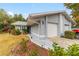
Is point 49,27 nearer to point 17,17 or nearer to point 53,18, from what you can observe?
point 53,18

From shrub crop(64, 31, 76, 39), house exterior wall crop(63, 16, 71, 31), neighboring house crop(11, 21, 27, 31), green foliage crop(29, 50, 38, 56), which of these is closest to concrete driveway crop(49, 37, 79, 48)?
shrub crop(64, 31, 76, 39)

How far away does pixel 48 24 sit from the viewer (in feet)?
14.2

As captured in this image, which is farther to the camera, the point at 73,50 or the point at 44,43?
the point at 44,43

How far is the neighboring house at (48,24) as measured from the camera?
14.1 feet

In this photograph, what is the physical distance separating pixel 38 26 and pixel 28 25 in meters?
0.12

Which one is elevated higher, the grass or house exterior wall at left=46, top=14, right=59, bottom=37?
house exterior wall at left=46, top=14, right=59, bottom=37

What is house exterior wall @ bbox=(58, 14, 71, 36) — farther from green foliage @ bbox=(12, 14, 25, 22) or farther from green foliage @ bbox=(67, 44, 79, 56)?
green foliage @ bbox=(12, 14, 25, 22)

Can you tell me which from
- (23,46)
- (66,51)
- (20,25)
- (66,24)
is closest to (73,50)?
A: (66,51)

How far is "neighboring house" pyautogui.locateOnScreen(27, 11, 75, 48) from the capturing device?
4.30m

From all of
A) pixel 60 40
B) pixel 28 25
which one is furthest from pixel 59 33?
pixel 28 25

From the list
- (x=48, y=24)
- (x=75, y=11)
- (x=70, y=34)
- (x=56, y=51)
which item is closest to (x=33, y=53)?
(x=56, y=51)

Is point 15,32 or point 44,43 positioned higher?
point 15,32

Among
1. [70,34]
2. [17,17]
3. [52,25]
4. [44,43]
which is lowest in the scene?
[44,43]

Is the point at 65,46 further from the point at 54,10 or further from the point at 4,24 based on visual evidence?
the point at 4,24
